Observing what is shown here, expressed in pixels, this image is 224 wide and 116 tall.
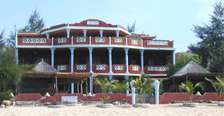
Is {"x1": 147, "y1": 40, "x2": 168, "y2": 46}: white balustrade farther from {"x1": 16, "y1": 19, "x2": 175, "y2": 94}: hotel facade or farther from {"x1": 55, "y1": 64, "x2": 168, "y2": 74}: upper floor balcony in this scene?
{"x1": 55, "y1": 64, "x2": 168, "y2": 74}: upper floor balcony

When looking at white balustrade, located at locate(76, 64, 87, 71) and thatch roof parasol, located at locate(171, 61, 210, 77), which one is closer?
thatch roof parasol, located at locate(171, 61, 210, 77)

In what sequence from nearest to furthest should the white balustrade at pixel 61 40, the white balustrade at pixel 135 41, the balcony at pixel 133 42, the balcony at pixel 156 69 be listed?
the white balustrade at pixel 61 40 → the balcony at pixel 133 42 → the white balustrade at pixel 135 41 → the balcony at pixel 156 69

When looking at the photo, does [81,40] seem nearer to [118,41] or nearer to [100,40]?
[100,40]

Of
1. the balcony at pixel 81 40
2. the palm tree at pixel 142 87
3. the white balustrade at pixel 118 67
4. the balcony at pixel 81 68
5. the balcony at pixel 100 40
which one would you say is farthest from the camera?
the white balustrade at pixel 118 67

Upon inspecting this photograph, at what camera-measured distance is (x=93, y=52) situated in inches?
1960

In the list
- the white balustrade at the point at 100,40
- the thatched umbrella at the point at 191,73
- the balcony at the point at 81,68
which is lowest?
the thatched umbrella at the point at 191,73

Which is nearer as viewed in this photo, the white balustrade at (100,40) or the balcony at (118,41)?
the white balustrade at (100,40)

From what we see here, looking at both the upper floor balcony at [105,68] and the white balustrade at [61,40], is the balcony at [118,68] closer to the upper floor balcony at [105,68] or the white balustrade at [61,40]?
the upper floor balcony at [105,68]

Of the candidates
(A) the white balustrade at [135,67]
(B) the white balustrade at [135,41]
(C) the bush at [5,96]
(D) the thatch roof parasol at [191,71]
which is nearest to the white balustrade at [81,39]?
(B) the white balustrade at [135,41]

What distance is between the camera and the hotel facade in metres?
47.2

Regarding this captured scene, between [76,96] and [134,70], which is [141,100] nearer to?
[76,96]

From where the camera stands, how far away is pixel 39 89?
43281mm

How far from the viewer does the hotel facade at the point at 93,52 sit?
47.2 meters

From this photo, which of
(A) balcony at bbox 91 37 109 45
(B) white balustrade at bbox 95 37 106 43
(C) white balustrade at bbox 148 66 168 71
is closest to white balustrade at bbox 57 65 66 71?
(A) balcony at bbox 91 37 109 45
